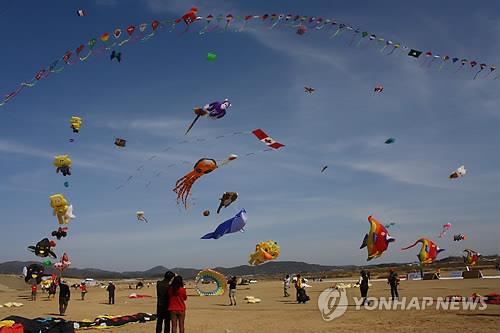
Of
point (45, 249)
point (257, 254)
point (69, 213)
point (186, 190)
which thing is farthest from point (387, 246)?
point (45, 249)

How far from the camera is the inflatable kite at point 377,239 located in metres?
21.2

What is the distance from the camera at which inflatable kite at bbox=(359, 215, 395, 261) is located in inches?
837

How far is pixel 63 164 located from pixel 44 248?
16.7ft

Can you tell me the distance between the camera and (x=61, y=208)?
21.9 metres

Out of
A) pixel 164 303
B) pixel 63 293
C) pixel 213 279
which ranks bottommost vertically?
pixel 213 279

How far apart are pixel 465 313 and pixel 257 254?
18.5 metres

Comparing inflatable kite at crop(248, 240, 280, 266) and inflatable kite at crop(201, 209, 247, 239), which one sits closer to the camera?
inflatable kite at crop(201, 209, 247, 239)

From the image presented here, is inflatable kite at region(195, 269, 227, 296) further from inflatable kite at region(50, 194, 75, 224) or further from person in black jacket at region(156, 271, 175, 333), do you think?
person in black jacket at region(156, 271, 175, 333)

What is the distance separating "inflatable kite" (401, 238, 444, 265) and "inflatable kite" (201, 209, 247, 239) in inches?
399

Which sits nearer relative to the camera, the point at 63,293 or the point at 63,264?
the point at 63,293

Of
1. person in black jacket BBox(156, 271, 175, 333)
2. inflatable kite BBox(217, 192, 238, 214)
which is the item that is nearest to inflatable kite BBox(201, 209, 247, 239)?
inflatable kite BBox(217, 192, 238, 214)

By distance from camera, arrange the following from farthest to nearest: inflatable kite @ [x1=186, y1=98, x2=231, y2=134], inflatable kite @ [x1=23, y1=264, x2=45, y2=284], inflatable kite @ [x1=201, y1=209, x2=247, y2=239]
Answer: inflatable kite @ [x1=23, y1=264, x2=45, y2=284] → inflatable kite @ [x1=201, y1=209, x2=247, y2=239] → inflatable kite @ [x1=186, y1=98, x2=231, y2=134]

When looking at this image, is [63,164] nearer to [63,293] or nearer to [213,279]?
[63,293]

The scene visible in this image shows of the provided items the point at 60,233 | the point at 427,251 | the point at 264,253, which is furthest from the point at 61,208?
the point at 427,251
